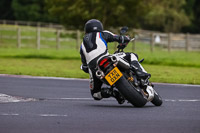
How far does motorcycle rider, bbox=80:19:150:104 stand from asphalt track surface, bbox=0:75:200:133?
0.93ft

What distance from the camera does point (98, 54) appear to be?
11.4 metres

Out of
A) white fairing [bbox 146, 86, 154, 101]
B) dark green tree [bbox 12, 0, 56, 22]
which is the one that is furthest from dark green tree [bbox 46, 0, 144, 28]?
dark green tree [bbox 12, 0, 56, 22]

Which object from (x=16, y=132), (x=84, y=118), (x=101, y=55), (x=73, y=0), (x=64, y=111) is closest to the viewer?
(x=16, y=132)

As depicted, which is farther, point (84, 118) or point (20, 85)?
point (20, 85)

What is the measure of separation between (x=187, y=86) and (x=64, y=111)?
23.7 feet

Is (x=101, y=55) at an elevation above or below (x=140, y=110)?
above

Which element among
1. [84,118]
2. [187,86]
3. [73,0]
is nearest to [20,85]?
[187,86]

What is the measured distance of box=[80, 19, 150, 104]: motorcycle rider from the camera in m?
11.4

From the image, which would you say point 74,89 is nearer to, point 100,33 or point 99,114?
point 100,33

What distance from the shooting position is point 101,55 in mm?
11367

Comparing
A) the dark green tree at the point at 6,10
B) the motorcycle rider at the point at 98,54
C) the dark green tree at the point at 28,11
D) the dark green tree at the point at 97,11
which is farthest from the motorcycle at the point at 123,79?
the dark green tree at the point at 6,10

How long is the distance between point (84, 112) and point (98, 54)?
53.8 inches

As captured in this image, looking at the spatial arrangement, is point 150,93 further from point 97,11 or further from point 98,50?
point 97,11

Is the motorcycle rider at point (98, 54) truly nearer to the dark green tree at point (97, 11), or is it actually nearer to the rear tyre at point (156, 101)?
the rear tyre at point (156, 101)
